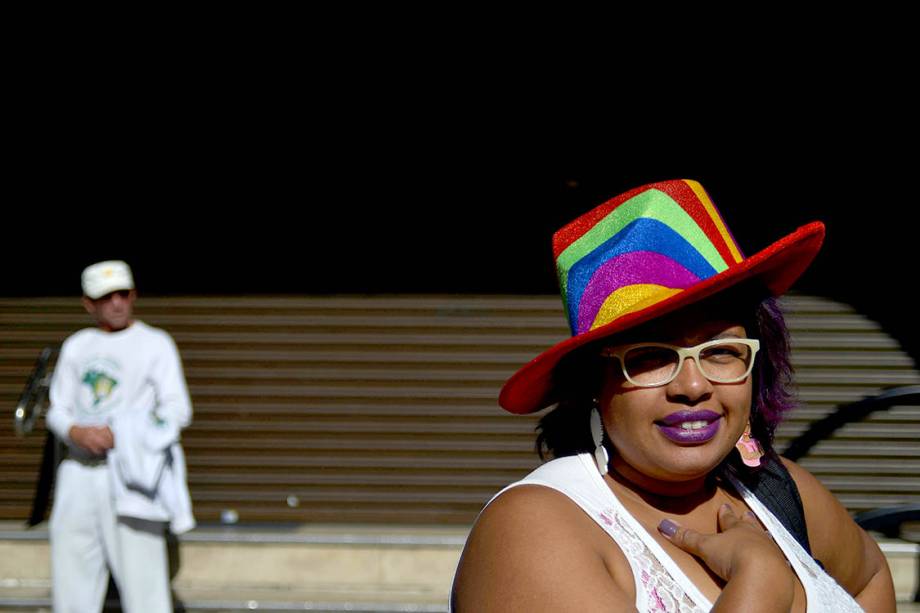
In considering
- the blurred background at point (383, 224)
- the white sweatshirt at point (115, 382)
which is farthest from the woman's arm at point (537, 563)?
the blurred background at point (383, 224)

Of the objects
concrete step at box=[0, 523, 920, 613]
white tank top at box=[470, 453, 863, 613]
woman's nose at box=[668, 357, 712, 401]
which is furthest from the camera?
concrete step at box=[0, 523, 920, 613]

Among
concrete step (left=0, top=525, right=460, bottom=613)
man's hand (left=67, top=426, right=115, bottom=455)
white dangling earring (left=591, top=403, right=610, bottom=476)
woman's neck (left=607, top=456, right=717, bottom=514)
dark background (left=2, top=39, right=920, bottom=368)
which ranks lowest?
concrete step (left=0, top=525, right=460, bottom=613)

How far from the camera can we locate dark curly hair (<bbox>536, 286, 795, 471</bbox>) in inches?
69.2

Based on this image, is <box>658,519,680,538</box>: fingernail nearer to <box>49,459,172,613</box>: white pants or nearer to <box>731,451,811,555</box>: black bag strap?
<box>731,451,811,555</box>: black bag strap

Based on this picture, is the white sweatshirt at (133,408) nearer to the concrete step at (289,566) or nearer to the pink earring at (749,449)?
the concrete step at (289,566)

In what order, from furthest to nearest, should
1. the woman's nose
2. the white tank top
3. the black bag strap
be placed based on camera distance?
the black bag strap
the woman's nose
the white tank top

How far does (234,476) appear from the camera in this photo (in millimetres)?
6859

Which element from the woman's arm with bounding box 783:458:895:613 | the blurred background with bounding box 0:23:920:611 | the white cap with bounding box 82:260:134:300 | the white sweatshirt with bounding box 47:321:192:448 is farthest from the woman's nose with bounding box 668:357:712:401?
the blurred background with bounding box 0:23:920:611

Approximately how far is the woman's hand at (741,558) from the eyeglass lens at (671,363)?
235mm

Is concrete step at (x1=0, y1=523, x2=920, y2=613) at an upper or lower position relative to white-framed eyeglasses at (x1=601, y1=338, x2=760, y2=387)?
lower

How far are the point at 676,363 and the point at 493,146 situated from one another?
5.33 m

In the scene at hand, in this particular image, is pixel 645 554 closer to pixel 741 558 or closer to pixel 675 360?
pixel 741 558

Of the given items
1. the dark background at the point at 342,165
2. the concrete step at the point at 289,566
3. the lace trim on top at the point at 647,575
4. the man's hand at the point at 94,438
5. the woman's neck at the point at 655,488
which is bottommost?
the concrete step at the point at 289,566

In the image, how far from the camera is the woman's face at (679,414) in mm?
1638
